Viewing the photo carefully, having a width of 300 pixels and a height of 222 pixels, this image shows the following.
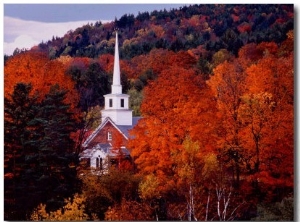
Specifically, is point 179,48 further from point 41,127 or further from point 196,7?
point 41,127

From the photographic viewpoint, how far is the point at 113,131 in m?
12.7

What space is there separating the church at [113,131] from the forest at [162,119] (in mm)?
75

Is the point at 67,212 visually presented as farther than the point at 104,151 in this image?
No

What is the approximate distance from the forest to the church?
0.08m

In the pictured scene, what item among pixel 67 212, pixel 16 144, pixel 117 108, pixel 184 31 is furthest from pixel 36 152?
pixel 184 31

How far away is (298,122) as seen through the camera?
12.4m

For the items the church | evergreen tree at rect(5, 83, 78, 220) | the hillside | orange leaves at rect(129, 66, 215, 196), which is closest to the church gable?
the church

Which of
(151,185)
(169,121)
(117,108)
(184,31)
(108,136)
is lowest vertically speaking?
(151,185)

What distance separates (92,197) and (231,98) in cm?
183

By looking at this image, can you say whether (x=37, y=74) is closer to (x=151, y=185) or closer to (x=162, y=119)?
(x=162, y=119)

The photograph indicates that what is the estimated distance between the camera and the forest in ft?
41.2

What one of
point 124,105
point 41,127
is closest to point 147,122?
point 124,105

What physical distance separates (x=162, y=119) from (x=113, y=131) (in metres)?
0.54

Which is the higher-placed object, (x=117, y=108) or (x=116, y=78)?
(x=116, y=78)
